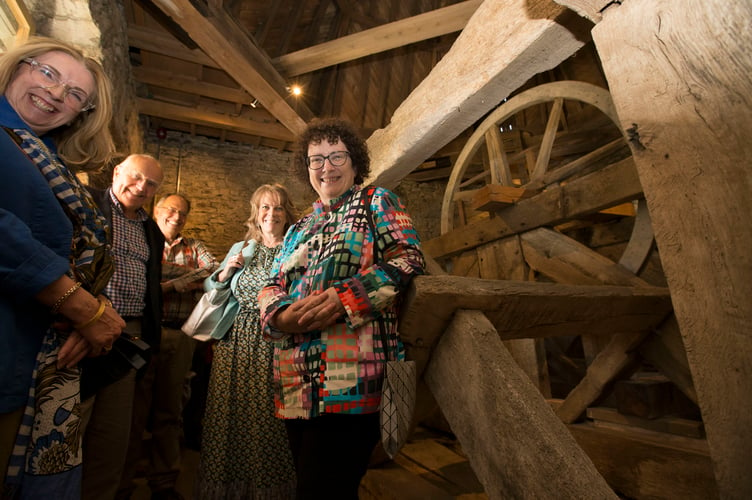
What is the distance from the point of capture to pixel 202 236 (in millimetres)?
6996

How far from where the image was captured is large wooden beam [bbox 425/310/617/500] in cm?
82

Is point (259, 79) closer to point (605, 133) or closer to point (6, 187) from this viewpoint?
point (6, 187)

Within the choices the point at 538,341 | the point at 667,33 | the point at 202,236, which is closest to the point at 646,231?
the point at 538,341

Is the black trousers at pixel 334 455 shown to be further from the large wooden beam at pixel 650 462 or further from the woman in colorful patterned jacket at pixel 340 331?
the large wooden beam at pixel 650 462

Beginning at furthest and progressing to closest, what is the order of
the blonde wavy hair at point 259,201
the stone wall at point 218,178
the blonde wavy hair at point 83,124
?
the stone wall at point 218,178, the blonde wavy hair at point 259,201, the blonde wavy hair at point 83,124

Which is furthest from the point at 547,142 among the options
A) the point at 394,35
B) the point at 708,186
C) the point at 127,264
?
the point at 127,264

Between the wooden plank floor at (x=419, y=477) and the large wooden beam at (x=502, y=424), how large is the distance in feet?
4.78

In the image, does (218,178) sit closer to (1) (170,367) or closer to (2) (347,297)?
(1) (170,367)

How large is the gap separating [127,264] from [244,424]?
3.49 feet

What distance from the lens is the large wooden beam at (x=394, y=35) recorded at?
3914 millimetres

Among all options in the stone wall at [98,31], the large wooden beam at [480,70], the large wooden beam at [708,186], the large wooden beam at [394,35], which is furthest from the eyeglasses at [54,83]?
the large wooden beam at [394,35]

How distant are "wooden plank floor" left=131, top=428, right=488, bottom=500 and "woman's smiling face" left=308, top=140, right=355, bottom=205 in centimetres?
185

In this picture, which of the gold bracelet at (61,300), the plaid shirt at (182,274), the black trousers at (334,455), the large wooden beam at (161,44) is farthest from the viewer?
the large wooden beam at (161,44)

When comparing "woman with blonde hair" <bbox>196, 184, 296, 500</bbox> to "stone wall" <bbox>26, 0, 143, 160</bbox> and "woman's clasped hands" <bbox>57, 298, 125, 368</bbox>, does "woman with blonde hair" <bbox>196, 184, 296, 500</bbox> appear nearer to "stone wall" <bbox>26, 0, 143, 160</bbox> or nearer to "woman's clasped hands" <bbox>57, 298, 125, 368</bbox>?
"woman's clasped hands" <bbox>57, 298, 125, 368</bbox>
